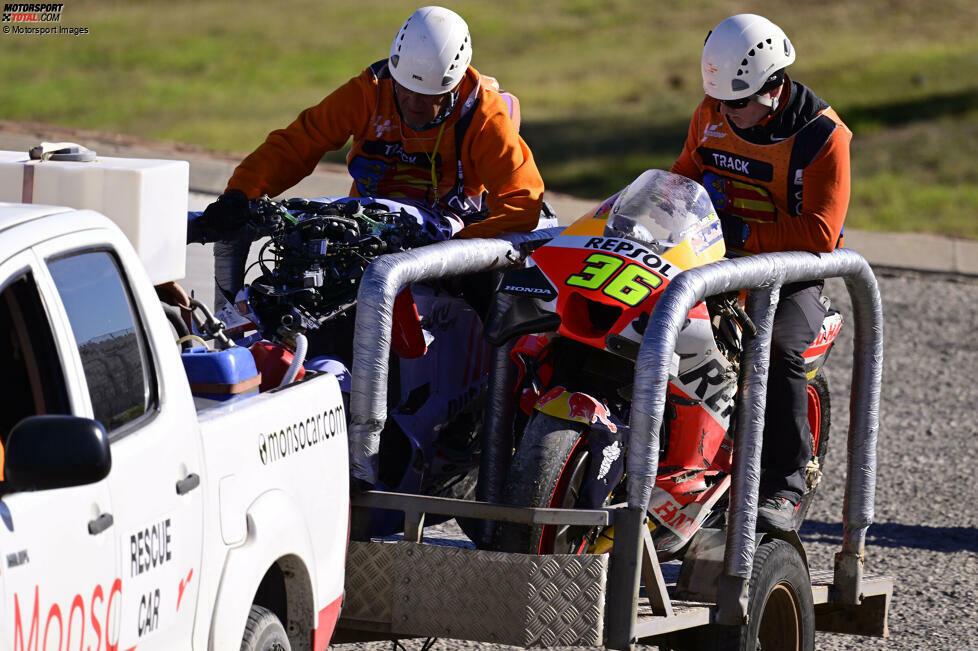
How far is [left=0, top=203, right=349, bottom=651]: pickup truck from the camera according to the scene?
3.29 meters

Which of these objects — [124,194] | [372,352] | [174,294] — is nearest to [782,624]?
[372,352]

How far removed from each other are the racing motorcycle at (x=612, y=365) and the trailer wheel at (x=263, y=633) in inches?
43.5

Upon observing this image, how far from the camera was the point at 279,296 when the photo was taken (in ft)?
19.7

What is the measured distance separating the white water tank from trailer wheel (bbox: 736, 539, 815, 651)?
2.25 meters

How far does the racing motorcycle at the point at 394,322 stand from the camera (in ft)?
19.7

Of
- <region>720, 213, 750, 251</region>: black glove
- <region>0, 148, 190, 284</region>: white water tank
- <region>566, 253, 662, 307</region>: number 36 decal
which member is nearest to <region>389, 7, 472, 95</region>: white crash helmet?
<region>720, 213, 750, 251</region>: black glove

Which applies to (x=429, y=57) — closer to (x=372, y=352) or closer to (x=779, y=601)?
(x=372, y=352)

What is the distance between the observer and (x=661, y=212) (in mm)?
6008

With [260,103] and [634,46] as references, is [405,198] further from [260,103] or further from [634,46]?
[634,46]

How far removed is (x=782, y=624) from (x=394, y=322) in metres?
1.81

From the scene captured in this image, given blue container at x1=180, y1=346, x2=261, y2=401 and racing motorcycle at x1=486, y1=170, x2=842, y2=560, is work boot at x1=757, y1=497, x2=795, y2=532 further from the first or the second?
blue container at x1=180, y1=346, x2=261, y2=401

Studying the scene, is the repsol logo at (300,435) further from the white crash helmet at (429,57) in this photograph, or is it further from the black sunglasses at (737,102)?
the black sunglasses at (737,102)

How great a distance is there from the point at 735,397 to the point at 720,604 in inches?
37.1

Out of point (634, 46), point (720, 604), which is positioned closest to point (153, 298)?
point (720, 604)
